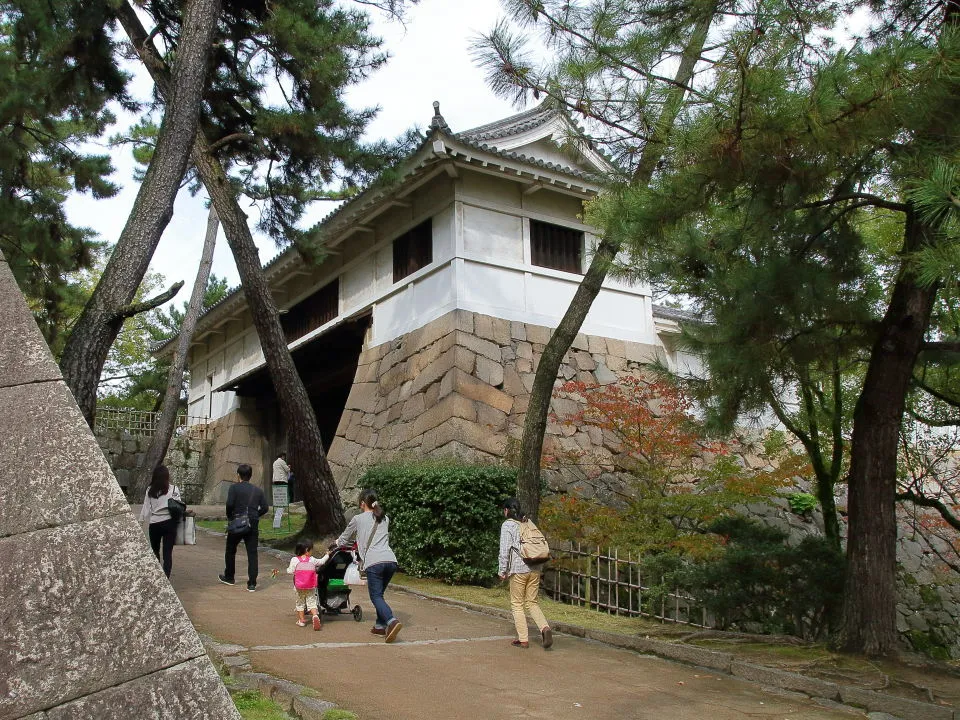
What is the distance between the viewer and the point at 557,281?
595 inches

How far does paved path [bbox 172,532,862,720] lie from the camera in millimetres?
5379

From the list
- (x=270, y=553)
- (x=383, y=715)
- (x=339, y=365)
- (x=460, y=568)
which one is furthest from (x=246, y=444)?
(x=383, y=715)

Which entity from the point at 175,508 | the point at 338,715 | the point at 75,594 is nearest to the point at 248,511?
the point at 175,508

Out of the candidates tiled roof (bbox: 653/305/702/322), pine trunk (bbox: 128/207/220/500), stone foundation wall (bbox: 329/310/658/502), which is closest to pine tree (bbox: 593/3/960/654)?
stone foundation wall (bbox: 329/310/658/502)

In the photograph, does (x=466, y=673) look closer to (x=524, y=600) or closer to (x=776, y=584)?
(x=524, y=600)

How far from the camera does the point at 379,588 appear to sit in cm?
726

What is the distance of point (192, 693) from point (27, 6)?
33.1ft

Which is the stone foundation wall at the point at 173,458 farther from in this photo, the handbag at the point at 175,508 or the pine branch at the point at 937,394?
the pine branch at the point at 937,394

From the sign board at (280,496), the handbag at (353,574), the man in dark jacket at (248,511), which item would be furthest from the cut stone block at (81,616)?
the sign board at (280,496)

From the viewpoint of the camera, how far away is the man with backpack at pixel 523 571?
730cm

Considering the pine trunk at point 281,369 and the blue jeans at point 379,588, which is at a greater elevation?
the pine trunk at point 281,369

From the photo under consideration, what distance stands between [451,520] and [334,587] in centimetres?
279

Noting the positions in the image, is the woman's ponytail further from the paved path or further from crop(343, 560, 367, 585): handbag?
the paved path

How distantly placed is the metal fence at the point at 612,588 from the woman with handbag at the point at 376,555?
320 cm
